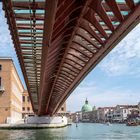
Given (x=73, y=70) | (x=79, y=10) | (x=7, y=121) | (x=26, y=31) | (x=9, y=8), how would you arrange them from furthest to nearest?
(x=7, y=121) < (x=73, y=70) < (x=26, y=31) < (x=79, y=10) < (x=9, y=8)

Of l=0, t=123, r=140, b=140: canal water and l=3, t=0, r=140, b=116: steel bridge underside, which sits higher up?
l=3, t=0, r=140, b=116: steel bridge underside

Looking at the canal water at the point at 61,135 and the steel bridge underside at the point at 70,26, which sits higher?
the steel bridge underside at the point at 70,26

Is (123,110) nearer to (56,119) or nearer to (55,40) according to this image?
(56,119)

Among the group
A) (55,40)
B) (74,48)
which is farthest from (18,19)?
(74,48)

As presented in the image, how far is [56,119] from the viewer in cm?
8331

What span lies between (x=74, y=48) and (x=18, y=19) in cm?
681

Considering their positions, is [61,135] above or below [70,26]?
below

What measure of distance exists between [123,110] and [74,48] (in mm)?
157553

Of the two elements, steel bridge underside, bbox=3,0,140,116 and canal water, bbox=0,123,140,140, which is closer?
steel bridge underside, bbox=3,0,140,116

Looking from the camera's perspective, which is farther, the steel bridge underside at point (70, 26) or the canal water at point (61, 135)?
the canal water at point (61, 135)

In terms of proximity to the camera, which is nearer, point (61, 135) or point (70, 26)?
point (70, 26)

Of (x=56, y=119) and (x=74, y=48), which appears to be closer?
(x=74, y=48)

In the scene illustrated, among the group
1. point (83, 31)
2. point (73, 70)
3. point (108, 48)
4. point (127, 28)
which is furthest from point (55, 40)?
point (73, 70)

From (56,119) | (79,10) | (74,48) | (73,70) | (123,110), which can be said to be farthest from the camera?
(123,110)
